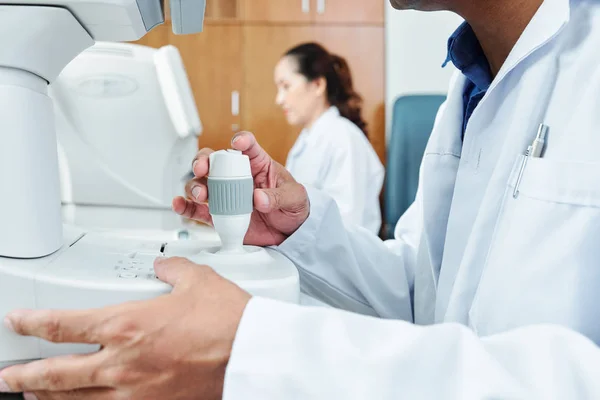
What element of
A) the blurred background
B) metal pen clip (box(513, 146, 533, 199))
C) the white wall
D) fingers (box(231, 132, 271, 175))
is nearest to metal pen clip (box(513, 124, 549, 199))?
metal pen clip (box(513, 146, 533, 199))

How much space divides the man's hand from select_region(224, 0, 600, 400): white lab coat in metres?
0.02

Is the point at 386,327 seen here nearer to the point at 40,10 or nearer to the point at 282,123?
the point at 40,10

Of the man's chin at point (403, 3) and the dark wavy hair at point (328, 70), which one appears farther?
the dark wavy hair at point (328, 70)

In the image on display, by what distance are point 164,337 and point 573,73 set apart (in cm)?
42

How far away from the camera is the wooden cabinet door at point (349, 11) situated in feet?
10.3

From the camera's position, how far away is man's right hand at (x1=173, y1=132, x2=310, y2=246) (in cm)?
70

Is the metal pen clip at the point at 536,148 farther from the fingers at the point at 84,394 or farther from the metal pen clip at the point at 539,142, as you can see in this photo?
the fingers at the point at 84,394

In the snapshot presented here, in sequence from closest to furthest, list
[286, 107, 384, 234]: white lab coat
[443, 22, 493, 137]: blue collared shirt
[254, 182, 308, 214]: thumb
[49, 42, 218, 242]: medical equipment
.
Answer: [254, 182, 308, 214]: thumb, [443, 22, 493, 137]: blue collared shirt, [49, 42, 218, 242]: medical equipment, [286, 107, 384, 234]: white lab coat

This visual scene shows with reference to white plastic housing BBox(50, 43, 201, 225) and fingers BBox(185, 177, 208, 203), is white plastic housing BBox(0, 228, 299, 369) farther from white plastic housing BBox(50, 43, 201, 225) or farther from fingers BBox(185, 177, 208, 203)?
white plastic housing BBox(50, 43, 201, 225)

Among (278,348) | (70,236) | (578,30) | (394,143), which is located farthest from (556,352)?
(394,143)

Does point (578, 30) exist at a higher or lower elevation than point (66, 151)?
higher

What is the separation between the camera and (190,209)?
765 mm

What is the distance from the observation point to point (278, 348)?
432 millimetres

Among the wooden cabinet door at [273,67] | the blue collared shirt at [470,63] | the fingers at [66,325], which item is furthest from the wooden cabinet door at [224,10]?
the fingers at [66,325]
